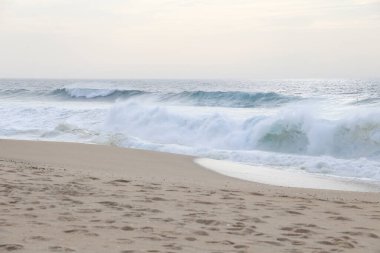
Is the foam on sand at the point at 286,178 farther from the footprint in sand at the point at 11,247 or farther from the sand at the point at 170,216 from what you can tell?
the footprint in sand at the point at 11,247

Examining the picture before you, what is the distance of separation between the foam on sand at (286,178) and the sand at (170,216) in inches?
33.7

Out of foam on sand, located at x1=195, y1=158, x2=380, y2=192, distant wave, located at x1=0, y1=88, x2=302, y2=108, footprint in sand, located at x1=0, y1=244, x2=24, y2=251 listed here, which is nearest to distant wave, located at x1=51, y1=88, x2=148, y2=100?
distant wave, located at x1=0, y1=88, x2=302, y2=108

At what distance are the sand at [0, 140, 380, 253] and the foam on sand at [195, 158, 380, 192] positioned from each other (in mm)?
856

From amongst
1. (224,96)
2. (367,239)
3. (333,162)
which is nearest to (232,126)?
(333,162)

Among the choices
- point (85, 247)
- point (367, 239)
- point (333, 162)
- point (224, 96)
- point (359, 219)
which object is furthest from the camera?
point (224, 96)

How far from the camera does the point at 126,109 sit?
22047 millimetres

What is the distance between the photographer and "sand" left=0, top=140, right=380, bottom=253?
162 inches

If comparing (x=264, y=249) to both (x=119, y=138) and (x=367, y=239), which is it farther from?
(x=119, y=138)

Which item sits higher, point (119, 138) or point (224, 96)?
point (224, 96)

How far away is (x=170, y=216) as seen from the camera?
505 centimetres

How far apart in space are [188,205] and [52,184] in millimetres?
1917

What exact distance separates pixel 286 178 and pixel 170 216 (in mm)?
4917

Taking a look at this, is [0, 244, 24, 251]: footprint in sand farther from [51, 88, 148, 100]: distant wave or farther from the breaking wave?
[51, 88, 148, 100]: distant wave

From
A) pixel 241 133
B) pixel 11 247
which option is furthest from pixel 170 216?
pixel 241 133
